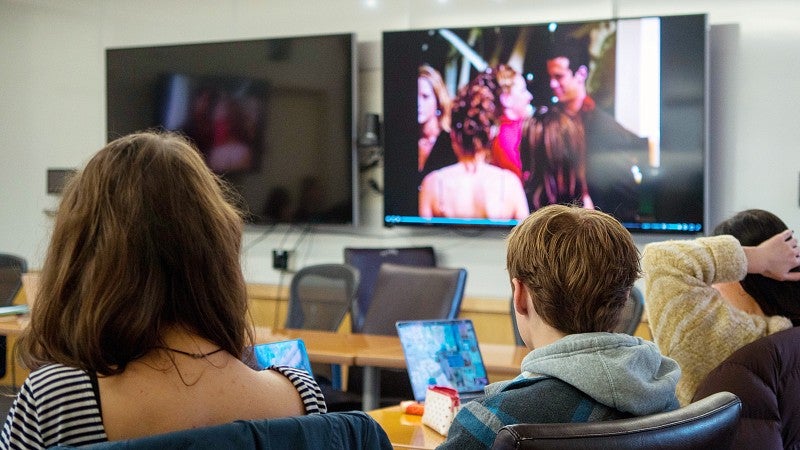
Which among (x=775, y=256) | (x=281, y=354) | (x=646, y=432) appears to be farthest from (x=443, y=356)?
(x=646, y=432)

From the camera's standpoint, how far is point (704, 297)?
2695mm

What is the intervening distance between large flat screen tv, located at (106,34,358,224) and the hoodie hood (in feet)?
15.1

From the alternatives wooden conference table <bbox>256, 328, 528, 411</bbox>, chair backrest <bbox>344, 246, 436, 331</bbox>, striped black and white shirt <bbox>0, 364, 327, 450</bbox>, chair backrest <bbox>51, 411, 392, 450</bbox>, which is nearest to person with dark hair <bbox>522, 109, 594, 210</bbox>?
chair backrest <bbox>344, 246, 436, 331</bbox>

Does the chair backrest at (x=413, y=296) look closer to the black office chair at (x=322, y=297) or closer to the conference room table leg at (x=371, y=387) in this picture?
the black office chair at (x=322, y=297)

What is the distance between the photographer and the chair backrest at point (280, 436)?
1463 millimetres

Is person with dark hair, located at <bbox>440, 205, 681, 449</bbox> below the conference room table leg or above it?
above

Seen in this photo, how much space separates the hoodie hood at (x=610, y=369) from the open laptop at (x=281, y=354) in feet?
3.03

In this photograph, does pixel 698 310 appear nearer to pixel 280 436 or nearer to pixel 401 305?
pixel 280 436

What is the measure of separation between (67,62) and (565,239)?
632 centimetres

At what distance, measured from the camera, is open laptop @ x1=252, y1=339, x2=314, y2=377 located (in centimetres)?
264

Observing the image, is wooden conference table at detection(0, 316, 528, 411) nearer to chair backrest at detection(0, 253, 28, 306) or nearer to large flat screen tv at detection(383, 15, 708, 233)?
chair backrest at detection(0, 253, 28, 306)

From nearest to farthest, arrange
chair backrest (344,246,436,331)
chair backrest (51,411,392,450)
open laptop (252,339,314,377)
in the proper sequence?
chair backrest (51,411,392,450) < open laptop (252,339,314,377) < chair backrest (344,246,436,331)

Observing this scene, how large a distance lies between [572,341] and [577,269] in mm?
119

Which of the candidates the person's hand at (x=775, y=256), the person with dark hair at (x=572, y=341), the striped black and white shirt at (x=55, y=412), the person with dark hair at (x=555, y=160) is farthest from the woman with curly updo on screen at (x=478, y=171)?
the striped black and white shirt at (x=55, y=412)
